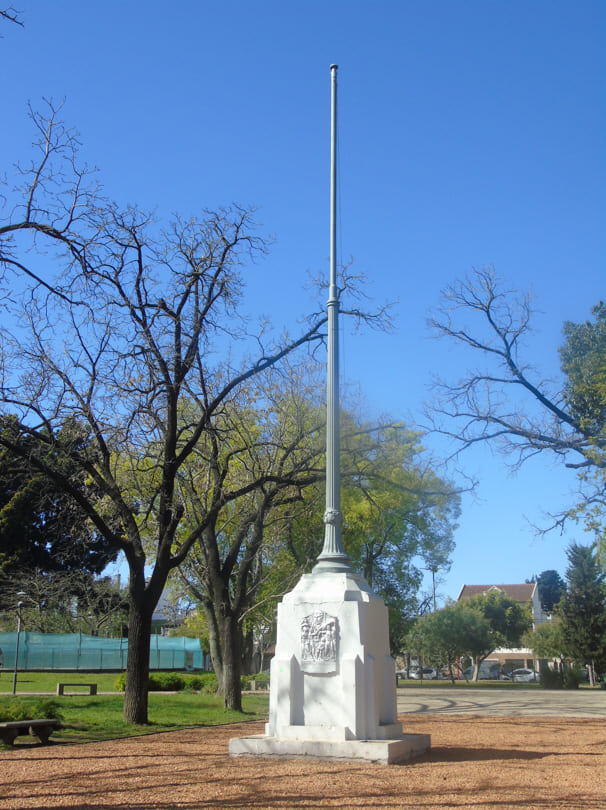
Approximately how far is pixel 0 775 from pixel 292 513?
46.7ft

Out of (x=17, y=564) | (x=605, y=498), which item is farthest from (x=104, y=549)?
(x=605, y=498)

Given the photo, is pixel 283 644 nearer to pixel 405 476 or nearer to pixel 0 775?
pixel 0 775

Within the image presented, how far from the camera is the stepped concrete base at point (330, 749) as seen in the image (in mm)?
9883

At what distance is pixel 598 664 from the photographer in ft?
147

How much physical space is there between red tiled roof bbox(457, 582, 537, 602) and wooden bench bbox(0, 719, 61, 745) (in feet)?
273

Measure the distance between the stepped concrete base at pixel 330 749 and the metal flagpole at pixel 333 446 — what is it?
2381 millimetres

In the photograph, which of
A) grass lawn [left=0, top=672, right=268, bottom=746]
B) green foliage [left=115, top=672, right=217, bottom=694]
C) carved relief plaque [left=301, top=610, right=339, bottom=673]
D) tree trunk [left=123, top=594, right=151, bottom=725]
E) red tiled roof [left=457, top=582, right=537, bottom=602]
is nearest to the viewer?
carved relief plaque [left=301, top=610, right=339, bottom=673]

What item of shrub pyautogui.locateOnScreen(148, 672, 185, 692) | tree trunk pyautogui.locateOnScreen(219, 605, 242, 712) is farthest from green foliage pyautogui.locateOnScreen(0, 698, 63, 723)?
shrub pyautogui.locateOnScreen(148, 672, 185, 692)

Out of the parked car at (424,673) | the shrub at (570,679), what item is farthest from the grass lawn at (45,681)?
the parked car at (424,673)

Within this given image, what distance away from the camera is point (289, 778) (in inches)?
347

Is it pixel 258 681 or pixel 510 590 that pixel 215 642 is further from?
pixel 510 590

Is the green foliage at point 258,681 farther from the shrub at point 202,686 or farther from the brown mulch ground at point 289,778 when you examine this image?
the brown mulch ground at point 289,778

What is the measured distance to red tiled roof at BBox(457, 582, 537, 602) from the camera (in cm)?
9274

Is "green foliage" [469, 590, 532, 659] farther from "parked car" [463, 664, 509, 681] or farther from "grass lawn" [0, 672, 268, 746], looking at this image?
"grass lawn" [0, 672, 268, 746]
